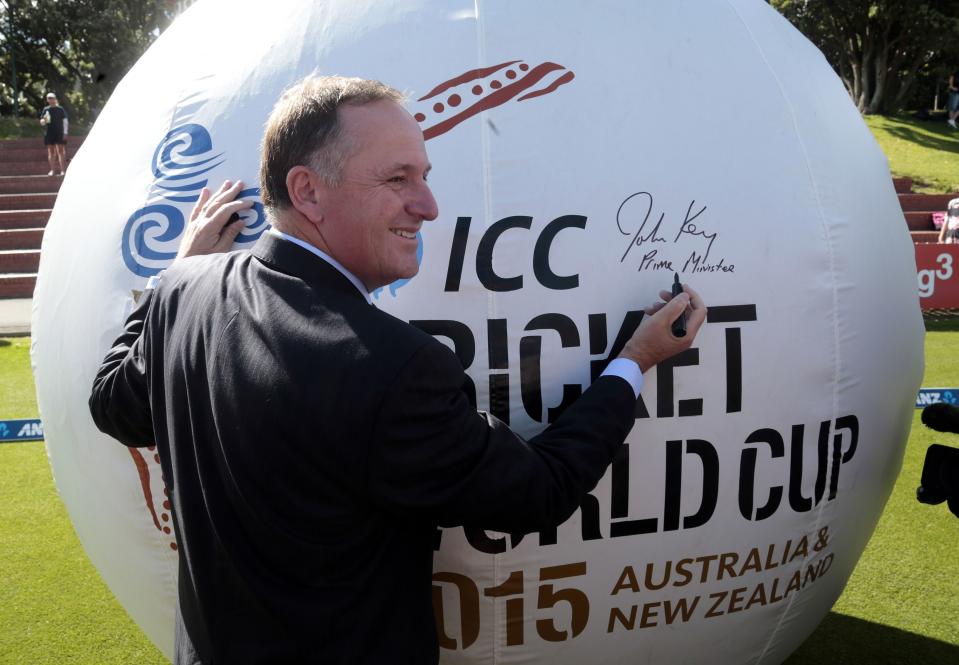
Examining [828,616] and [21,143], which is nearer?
[828,616]

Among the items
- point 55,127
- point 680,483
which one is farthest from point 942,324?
point 55,127

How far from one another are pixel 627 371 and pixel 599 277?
34 centimetres

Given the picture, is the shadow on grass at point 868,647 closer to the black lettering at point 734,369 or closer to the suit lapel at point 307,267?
the black lettering at point 734,369

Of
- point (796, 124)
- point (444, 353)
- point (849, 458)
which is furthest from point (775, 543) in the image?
point (444, 353)

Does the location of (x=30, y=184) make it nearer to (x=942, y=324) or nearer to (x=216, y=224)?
(x=942, y=324)

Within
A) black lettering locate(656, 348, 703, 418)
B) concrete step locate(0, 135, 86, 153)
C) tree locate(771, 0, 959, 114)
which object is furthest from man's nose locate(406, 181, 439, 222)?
tree locate(771, 0, 959, 114)

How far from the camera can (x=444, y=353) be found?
1.77 metres

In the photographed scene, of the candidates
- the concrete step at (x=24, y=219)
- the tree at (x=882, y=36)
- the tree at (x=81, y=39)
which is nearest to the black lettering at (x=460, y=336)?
the concrete step at (x=24, y=219)

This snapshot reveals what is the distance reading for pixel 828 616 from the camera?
399 centimetres

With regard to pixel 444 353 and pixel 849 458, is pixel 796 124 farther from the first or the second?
pixel 444 353

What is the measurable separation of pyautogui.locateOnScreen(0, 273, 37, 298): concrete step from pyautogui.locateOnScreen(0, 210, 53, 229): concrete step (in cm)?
321

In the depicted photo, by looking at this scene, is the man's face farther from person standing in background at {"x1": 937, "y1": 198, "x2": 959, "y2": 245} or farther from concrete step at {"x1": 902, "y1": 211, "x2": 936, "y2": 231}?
concrete step at {"x1": 902, "y1": 211, "x2": 936, "y2": 231}

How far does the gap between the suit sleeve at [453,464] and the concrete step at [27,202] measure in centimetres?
1816

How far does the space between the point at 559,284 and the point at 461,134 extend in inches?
19.6
